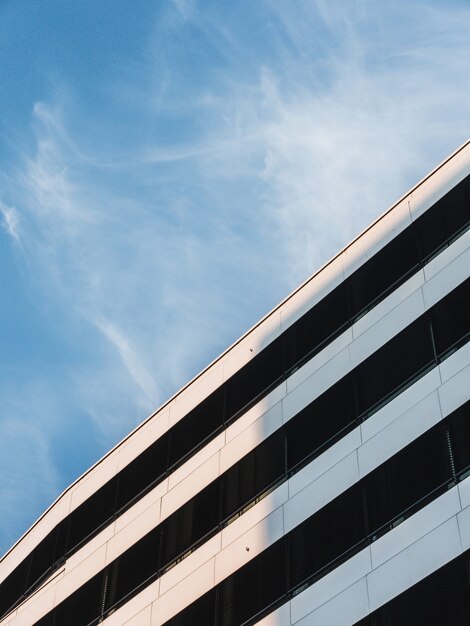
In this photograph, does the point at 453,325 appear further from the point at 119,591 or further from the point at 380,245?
the point at 119,591

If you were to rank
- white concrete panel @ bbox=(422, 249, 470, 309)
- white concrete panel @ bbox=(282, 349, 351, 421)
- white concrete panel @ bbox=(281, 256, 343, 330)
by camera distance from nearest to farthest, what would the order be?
white concrete panel @ bbox=(422, 249, 470, 309) → white concrete panel @ bbox=(282, 349, 351, 421) → white concrete panel @ bbox=(281, 256, 343, 330)

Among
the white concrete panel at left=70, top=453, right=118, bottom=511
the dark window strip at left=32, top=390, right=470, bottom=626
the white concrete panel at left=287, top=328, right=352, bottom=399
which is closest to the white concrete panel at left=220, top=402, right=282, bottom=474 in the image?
the white concrete panel at left=287, top=328, right=352, bottom=399

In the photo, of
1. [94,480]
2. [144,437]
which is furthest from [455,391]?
[94,480]

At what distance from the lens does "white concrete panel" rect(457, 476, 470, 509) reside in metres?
21.6

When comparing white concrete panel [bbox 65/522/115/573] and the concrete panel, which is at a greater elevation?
white concrete panel [bbox 65/522/115/573]

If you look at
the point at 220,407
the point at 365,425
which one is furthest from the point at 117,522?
the point at 365,425

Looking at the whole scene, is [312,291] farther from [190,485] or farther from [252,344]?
[190,485]

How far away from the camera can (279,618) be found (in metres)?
24.3

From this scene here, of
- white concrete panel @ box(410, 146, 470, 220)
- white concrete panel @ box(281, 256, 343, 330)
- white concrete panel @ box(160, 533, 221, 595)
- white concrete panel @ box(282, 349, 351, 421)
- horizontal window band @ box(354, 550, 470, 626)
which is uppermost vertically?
white concrete panel @ box(410, 146, 470, 220)

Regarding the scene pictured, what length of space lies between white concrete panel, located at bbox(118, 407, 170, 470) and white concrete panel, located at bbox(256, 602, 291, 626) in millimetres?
10222

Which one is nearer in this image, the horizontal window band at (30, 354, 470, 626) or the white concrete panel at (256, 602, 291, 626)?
the horizontal window band at (30, 354, 470, 626)

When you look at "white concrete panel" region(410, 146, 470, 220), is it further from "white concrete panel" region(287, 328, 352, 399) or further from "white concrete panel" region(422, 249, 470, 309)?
"white concrete panel" region(287, 328, 352, 399)

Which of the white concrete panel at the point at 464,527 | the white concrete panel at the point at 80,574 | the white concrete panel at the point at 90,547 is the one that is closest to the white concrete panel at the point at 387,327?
the white concrete panel at the point at 464,527

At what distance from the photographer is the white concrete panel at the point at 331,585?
23.1 m
